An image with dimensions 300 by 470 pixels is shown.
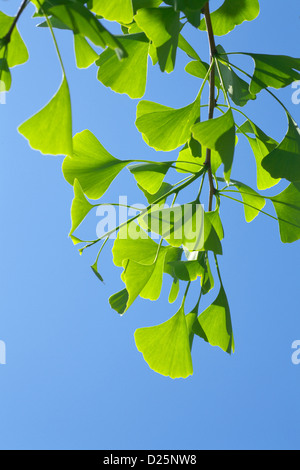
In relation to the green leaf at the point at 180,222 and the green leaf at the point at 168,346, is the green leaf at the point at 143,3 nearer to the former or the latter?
the green leaf at the point at 180,222

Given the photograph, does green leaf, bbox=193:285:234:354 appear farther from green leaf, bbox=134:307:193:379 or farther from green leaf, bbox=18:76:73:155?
green leaf, bbox=18:76:73:155

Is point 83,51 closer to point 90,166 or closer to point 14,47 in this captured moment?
point 14,47

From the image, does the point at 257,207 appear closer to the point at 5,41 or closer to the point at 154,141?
the point at 154,141

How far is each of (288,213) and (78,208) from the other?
210mm

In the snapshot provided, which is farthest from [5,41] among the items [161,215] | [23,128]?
[161,215]

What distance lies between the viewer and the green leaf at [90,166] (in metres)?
0.51

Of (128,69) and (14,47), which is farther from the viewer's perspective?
(128,69)

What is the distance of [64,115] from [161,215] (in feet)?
0.40

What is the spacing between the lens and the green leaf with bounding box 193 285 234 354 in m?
0.50

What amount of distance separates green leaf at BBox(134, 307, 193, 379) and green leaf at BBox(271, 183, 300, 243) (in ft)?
0.44

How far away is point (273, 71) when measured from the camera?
484mm

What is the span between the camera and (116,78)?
0.50 metres

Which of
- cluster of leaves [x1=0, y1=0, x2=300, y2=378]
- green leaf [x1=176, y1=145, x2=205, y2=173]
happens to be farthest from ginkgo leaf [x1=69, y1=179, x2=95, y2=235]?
green leaf [x1=176, y1=145, x2=205, y2=173]

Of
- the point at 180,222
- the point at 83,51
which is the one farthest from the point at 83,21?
the point at 180,222
